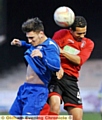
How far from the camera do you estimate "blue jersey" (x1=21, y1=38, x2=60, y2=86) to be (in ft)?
21.9

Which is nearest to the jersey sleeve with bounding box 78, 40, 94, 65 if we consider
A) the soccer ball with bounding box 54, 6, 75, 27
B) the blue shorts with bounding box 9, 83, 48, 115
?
the soccer ball with bounding box 54, 6, 75, 27

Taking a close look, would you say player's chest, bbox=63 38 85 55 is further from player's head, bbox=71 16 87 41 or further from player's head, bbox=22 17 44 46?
player's head, bbox=22 17 44 46

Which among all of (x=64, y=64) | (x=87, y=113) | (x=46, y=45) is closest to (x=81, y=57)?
(x=64, y=64)

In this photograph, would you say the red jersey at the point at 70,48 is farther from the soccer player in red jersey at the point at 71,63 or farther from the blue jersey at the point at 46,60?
the blue jersey at the point at 46,60

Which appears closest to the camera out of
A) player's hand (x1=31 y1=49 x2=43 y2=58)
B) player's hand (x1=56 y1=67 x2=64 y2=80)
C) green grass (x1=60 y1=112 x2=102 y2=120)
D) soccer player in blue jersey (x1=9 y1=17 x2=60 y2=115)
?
player's hand (x1=31 y1=49 x2=43 y2=58)

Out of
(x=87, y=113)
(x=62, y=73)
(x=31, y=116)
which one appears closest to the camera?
(x=31, y=116)

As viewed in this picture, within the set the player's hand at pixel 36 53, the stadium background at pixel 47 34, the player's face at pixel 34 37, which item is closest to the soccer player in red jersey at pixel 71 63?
the player's face at pixel 34 37

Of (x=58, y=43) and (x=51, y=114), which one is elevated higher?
(x=58, y=43)

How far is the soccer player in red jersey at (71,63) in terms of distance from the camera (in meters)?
7.30

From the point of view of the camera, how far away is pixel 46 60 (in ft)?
21.8

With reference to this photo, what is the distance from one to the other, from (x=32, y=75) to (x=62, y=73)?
44 centimetres

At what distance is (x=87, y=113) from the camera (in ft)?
34.9

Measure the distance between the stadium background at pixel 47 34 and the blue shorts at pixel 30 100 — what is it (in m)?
3.71

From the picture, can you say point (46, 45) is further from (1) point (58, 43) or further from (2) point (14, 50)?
(2) point (14, 50)
